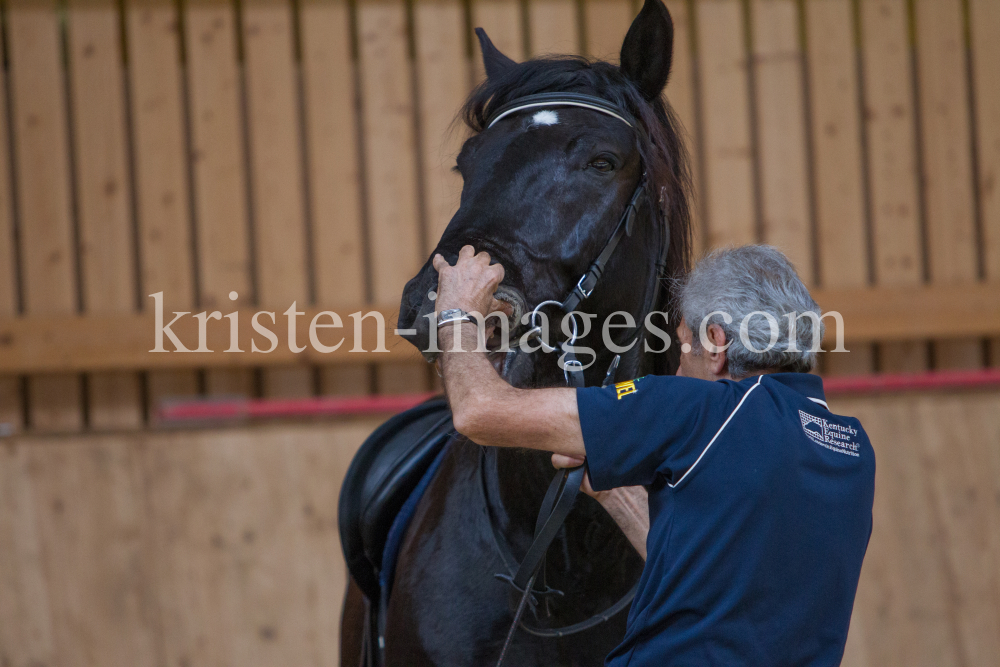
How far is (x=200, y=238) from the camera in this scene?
15.2 ft

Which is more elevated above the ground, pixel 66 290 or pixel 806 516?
pixel 66 290

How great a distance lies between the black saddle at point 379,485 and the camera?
225cm

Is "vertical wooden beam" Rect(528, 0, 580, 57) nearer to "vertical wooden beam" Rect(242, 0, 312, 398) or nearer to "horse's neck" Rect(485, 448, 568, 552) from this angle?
"vertical wooden beam" Rect(242, 0, 312, 398)

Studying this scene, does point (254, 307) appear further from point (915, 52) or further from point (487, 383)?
point (915, 52)

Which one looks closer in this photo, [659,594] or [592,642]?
[659,594]

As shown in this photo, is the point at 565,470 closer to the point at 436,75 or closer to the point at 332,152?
the point at 332,152

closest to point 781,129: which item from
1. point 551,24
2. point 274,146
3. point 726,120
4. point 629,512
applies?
point 726,120

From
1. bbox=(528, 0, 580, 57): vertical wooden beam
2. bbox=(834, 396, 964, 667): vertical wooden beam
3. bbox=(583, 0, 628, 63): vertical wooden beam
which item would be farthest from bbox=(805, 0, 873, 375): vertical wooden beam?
bbox=(528, 0, 580, 57): vertical wooden beam

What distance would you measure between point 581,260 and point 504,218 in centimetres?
18

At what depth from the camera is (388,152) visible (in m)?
4.75

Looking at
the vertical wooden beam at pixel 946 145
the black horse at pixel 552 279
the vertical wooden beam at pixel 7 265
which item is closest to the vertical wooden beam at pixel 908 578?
the vertical wooden beam at pixel 946 145

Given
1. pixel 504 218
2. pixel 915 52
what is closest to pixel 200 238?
pixel 504 218

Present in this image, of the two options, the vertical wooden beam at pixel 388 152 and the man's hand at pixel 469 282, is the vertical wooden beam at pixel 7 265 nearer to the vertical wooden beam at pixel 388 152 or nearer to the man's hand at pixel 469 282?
the vertical wooden beam at pixel 388 152

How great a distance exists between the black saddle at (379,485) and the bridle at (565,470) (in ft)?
1.71
